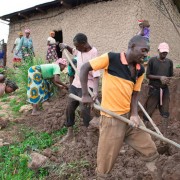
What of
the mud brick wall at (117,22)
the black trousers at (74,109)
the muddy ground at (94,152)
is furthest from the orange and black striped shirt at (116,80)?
the mud brick wall at (117,22)

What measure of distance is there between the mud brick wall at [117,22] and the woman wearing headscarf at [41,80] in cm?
282

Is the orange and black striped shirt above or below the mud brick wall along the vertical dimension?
below

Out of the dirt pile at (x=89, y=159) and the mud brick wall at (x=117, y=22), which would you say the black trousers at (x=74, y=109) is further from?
the mud brick wall at (x=117, y=22)

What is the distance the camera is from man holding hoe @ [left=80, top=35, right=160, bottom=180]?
2.62 metres

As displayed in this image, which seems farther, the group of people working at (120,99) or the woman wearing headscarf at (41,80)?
the woman wearing headscarf at (41,80)

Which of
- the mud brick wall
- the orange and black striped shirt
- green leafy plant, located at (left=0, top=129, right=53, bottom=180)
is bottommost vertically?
green leafy plant, located at (left=0, top=129, right=53, bottom=180)

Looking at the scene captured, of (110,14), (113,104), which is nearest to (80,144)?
(113,104)

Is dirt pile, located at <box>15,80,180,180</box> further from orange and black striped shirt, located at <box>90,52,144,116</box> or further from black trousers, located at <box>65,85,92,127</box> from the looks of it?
orange and black striped shirt, located at <box>90,52,144,116</box>

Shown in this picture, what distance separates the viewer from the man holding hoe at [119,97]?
8.61 feet

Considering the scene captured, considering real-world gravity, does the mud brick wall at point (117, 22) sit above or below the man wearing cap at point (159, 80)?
above

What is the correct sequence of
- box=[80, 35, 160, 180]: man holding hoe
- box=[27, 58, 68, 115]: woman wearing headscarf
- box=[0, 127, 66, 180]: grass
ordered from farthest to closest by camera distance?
box=[27, 58, 68, 115]: woman wearing headscarf < box=[0, 127, 66, 180]: grass < box=[80, 35, 160, 180]: man holding hoe

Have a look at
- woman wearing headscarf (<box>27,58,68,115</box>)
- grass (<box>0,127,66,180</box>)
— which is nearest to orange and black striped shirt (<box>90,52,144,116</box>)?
grass (<box>0,127,66,180</box>)

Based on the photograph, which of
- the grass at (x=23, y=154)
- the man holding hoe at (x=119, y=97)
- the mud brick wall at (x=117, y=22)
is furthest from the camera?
the mud brick wall at (x=117, y=22)

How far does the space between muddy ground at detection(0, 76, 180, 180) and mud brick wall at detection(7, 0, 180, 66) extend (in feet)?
9.26
